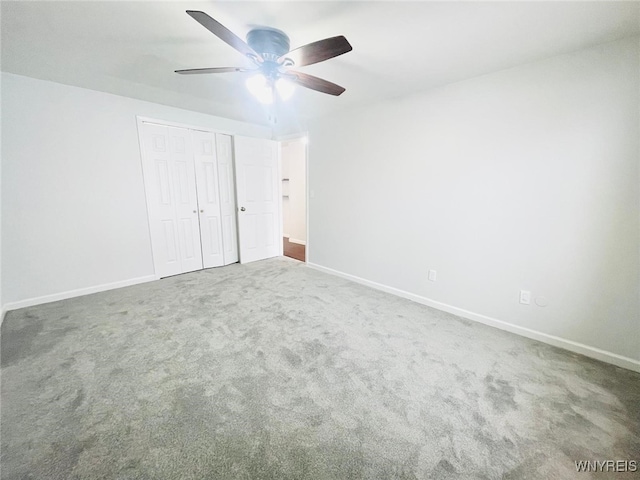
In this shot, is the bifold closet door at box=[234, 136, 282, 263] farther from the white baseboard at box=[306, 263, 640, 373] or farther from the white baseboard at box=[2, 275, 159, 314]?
the white baseboard at box=[306, 263, 640, 373]

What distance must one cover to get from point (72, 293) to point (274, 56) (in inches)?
136

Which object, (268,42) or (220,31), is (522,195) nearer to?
(268,42)

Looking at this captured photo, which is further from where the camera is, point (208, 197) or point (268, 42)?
point (208, 197)

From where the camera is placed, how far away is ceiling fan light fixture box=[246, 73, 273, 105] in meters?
1.83

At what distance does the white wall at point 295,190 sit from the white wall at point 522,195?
2584mm

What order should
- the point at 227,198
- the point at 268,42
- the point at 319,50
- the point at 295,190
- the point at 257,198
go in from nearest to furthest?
the point at 319,50 → the point at 268,42 → the point at 227,198 → the point at 257,198 → the point at 295,190

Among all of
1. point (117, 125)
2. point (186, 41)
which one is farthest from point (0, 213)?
point (186, 41)

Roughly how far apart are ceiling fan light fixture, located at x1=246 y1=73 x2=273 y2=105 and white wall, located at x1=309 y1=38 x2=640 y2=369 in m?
1.68

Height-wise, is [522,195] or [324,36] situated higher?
[324,36]

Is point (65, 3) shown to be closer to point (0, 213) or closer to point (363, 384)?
point (0, 213)

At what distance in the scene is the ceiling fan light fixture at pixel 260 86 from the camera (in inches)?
71.9

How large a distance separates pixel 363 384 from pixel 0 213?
151 inches

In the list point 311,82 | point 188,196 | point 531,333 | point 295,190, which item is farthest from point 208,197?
point 531,333

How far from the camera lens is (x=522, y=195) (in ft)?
7.22
